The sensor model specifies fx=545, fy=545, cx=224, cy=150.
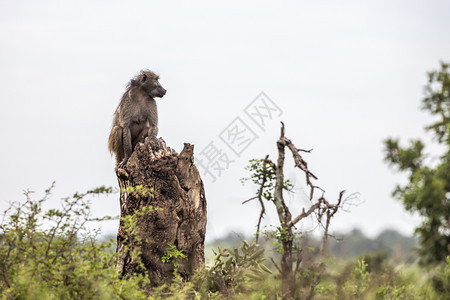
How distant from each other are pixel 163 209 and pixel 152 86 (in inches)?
102

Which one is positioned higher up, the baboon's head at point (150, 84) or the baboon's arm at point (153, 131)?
the baboon's head at point (150, 84)

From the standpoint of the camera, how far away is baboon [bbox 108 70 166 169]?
8.13 m

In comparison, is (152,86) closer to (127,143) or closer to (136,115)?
(136,115)

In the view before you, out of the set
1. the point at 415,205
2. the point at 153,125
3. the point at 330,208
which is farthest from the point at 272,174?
the point at 415,205

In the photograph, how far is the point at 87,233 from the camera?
5203 mm

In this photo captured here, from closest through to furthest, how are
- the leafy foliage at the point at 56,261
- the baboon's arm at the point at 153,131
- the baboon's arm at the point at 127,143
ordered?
the leafy foliage at the point at 56,261
the baboon's arm at the point at 127,143
the baboon's arm at the point at 153,131

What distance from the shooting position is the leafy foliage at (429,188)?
11578 millimetres

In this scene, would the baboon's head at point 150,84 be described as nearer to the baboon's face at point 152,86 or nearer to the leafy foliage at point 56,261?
the baboon's face at point 152,86

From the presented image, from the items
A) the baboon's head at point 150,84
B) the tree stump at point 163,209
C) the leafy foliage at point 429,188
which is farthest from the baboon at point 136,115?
the leafy foliage at point 429,188

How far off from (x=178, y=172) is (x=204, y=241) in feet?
3.15

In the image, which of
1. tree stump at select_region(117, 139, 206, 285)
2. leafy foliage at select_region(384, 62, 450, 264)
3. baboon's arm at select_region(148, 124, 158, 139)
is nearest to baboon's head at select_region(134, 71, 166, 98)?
baboon's arm at select_region(148, 124, 158, 139)

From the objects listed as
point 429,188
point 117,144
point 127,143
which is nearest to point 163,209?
point 127,143

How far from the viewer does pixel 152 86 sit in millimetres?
8547

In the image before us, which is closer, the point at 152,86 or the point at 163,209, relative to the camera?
the point at 163,209
